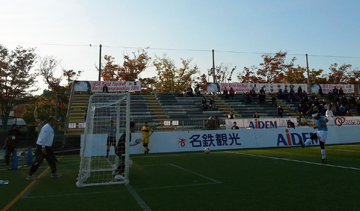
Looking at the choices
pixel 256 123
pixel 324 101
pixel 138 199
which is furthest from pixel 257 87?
pixel 138 199

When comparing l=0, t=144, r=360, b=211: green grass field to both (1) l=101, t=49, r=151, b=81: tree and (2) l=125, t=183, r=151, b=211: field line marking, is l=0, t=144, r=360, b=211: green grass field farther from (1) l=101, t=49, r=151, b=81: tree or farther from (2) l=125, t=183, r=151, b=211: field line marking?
(1) l=101, t=49, r=151, b=81: tree

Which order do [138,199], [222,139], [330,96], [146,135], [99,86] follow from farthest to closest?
1. [330,96]
2. [99,86]
3. [222,139]
4. [146,135]
5. [138,199]

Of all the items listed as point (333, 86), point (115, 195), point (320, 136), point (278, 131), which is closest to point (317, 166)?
point (320, 136)

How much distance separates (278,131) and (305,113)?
11.6m

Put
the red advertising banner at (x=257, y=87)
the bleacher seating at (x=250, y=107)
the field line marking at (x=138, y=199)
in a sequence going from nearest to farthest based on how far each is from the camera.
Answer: the field line marking at (x=138, y=199) → the bleacher seating at (x=250, y=107) → the red advertising banner at (x=257, y=87)

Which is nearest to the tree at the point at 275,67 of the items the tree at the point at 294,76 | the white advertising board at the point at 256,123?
the tree at the point at 294,76

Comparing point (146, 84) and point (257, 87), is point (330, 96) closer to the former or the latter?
point (257, 87)

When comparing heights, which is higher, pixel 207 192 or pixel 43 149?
pixel 43 149

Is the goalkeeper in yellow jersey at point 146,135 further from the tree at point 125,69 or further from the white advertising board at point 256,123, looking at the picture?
the tree at point 125,69

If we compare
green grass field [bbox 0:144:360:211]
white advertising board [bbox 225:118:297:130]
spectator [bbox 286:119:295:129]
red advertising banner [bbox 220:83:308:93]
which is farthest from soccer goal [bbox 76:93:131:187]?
red advertising banner [bbox 220:83:308:93]

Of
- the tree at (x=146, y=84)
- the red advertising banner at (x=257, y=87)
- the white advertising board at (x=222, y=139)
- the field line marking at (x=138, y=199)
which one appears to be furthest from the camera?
the tree at (x=146, y=84)

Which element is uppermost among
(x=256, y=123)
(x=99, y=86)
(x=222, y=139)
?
(x=99, y=86)

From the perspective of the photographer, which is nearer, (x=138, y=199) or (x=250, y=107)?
(x=138, y=199)

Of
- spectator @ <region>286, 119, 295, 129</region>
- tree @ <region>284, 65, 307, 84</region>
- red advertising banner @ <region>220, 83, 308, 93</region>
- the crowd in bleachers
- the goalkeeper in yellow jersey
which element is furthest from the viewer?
tree @ <region>284, 65, 307, 84</region>
